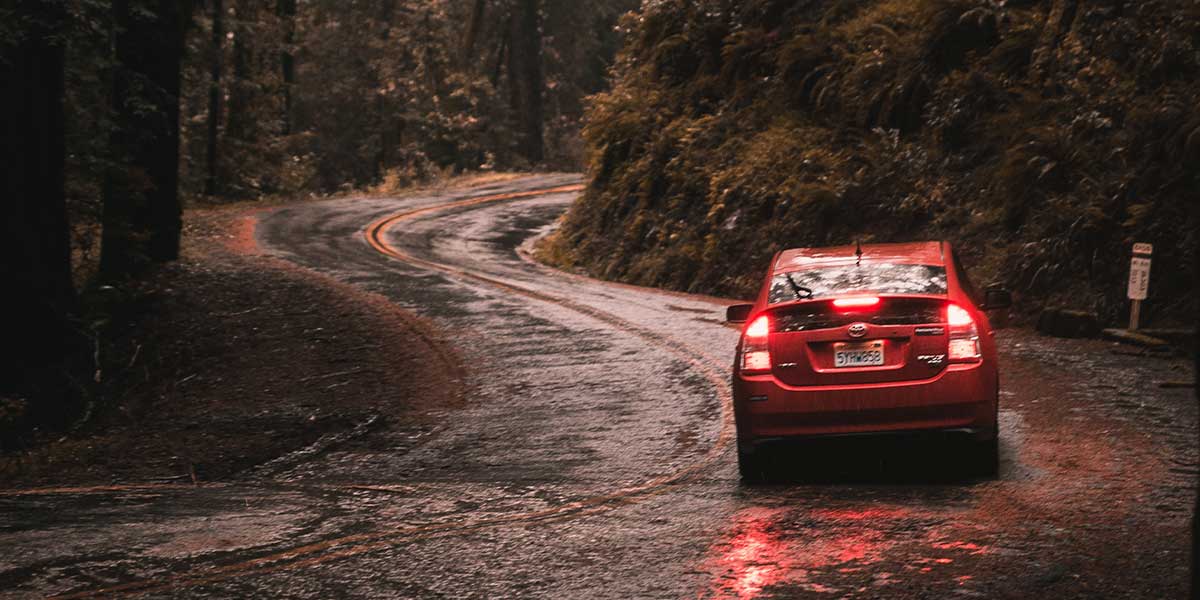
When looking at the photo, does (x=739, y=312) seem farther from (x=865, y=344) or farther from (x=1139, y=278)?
(x=1139, y=278)

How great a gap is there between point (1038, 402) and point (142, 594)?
304 inches

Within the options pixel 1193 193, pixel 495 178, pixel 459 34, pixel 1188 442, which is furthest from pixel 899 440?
pixel 459 34

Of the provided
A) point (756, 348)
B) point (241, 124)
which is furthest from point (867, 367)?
point (241, 124)

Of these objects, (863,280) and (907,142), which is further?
(907,142)

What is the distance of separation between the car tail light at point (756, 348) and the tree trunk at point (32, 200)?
34.2 feet

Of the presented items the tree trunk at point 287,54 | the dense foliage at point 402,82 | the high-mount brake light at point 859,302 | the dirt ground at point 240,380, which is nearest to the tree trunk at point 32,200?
the dirt ground at point 240,380

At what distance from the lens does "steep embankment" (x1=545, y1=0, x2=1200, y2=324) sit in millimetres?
16875

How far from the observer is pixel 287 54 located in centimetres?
5622

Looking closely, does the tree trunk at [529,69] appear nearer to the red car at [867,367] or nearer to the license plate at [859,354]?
the red car at [867,367]

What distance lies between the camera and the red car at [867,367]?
865cm

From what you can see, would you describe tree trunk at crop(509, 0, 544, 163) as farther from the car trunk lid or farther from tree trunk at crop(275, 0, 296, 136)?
the car trunk lid

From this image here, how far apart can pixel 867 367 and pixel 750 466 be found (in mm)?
1026

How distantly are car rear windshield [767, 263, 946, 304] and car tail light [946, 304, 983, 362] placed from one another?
0.23 metres

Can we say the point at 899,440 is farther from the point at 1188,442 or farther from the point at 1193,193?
the point at 1193,193
